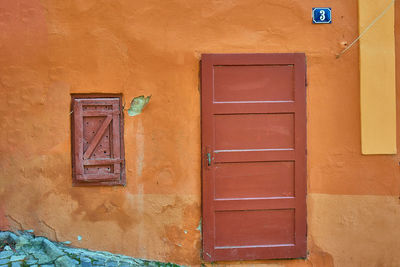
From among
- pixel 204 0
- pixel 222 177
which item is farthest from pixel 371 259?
pixel 204 0

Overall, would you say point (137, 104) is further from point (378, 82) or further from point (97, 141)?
point (378, 82)

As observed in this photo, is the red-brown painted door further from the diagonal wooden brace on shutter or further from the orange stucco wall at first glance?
the diagonal wooden brace on shutter

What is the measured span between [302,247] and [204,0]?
8.50 ft

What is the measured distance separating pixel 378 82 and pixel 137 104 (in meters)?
2.35

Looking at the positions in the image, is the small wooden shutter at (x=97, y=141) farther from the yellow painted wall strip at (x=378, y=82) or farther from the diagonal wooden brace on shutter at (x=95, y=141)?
the yellow painted wall strip at (x=378, y=82)

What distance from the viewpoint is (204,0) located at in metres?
3.53

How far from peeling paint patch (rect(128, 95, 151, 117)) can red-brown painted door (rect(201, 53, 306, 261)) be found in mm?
572

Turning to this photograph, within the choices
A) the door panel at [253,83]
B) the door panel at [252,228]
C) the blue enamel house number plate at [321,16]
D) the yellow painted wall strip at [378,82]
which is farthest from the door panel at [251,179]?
the blue enamel house number plate at [321,16]

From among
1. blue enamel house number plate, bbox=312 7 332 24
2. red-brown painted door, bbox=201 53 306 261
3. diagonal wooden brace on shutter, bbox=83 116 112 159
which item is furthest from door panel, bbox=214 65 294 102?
diagonal wooden brace on shutter, bbox=83 116 112 159

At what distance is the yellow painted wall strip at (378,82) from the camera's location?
11.6 feet

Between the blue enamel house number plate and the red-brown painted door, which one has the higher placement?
the blue enamel house number plate

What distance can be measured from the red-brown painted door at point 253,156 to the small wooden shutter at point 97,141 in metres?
0.83

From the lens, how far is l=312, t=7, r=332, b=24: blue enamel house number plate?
140 inches

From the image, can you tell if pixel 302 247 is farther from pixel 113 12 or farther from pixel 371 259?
pixel 113 12
